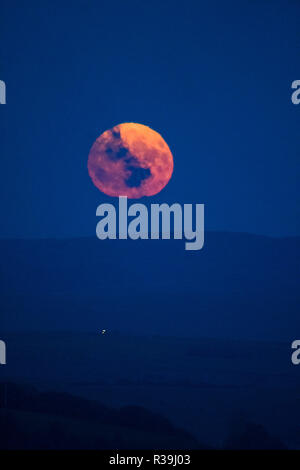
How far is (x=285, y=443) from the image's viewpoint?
1175 centimetres

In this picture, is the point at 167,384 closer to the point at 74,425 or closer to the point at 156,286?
the point at 74,425

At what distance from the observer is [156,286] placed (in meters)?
24.5

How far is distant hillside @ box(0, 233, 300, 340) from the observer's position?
20.7 metres

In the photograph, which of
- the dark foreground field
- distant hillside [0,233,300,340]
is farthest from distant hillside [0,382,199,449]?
distant hillside [0,233,300,340]

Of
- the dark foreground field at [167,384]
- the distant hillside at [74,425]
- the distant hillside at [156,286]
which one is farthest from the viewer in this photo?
the distant hillside at [156,286]

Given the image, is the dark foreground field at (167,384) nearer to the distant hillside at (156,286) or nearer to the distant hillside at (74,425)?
the distant hillside at (74,425)

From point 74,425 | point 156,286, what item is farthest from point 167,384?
point 156,286

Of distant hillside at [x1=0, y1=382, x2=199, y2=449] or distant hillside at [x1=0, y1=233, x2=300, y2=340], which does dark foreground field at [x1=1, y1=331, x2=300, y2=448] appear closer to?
distant hillside at [x1=0, y1=382, x2=199, y2=449]

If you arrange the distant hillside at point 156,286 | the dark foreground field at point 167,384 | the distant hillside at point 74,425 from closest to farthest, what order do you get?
the distant hillside at point 74,425
the dark foreground field at point 167,384
the distant hillside at point 156,286

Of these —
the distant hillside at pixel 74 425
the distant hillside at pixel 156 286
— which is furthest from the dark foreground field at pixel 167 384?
the distant hillside at pixel 156 286

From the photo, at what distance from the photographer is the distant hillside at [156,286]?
2067 centimetres

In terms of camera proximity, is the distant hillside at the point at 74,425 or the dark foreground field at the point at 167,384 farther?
the dark foreground field at the point at 167,384

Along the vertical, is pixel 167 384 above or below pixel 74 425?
above
